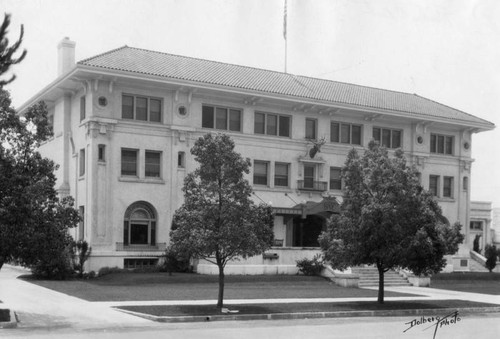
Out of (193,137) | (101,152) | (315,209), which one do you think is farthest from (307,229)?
(101,152)

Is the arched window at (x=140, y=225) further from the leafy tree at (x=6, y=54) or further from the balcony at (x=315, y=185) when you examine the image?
the leafy tree at (x=6, y=54)

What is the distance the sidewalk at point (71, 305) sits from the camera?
725 inches

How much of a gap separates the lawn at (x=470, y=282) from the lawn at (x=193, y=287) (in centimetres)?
642

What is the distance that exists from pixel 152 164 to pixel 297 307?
19.5 metres

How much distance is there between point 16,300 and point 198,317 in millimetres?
7317

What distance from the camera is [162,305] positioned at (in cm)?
2270

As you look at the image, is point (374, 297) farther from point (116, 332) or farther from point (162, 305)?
point (116, 332)

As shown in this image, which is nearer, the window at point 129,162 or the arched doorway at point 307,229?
the window at point 129,162

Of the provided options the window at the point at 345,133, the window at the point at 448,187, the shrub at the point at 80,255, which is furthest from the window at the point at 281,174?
the window at the point at 448,187

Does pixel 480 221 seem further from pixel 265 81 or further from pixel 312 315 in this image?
pixel 312 315

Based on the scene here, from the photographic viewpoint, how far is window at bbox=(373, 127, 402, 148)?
48500 millimetres

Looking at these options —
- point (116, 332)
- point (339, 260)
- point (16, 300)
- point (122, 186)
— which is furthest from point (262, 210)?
point (122, 186)

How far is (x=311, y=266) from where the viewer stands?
37.7m

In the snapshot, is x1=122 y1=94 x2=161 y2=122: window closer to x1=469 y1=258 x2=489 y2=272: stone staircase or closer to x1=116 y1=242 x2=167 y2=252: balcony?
x1=116 y1=242 x2=167 y2=252: balcony
